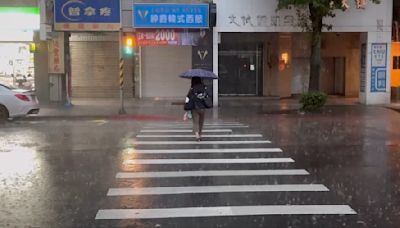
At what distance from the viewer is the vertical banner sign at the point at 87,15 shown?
2464 cm

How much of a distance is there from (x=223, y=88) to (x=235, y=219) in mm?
25401

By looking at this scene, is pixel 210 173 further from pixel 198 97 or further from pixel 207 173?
pixel 198 97

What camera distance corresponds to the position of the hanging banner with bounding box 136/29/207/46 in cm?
2544

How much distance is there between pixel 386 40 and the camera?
85.6 ft

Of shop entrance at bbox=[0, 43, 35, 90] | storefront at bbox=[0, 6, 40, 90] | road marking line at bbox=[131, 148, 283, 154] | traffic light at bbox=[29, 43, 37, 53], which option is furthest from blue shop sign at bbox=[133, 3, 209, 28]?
road marking line at bbox=[131, 148, 283, 154]

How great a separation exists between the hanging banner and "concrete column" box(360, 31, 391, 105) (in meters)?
7.68

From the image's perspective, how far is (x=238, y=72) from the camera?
32.0 metres

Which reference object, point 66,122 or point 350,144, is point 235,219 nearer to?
point 350,144

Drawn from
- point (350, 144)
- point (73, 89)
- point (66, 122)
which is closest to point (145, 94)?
point (73, 89)

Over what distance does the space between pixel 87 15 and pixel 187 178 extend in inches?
660

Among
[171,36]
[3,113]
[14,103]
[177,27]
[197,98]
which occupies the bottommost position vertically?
[3,113]

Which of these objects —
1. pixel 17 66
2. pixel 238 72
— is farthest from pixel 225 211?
pixel 238 72

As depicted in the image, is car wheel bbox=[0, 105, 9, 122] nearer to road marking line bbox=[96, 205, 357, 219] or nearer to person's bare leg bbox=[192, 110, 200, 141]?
person's bare leg bbox=[192, 110, 200, 141]

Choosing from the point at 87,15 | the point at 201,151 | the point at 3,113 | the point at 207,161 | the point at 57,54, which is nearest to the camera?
the point at 207,161
